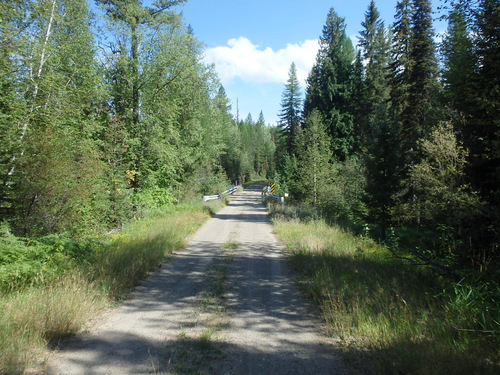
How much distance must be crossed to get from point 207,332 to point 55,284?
2946mm

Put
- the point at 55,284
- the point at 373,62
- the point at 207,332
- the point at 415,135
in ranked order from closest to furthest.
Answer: the point at 207,332, the point at 55,284, the point at 415,135, the point at 373,62

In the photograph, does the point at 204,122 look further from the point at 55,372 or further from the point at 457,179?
the point at 55,372

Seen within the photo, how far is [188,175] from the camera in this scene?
25812mm

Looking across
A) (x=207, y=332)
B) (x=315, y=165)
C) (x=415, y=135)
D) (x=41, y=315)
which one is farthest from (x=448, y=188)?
(x=315, y=165)

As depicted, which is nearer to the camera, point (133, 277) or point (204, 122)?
point (133, 277)

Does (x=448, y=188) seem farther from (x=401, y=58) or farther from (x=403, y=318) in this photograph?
(x=401, y=58)

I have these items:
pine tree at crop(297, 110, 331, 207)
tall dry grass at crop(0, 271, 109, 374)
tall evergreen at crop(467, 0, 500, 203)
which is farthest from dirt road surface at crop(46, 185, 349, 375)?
pine tree at crop(297, 110, 331, 207)

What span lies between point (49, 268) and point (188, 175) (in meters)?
20.5

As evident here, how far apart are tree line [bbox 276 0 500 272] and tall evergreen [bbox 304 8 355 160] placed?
12 centimetres

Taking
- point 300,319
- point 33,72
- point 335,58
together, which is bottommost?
point 300,319

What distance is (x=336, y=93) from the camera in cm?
3152

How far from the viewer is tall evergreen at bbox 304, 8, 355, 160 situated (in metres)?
30.8

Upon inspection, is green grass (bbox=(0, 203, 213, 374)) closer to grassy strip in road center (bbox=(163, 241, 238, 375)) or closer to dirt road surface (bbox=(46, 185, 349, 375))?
dirt road surface (bbox=(46, 185, 349, 375))

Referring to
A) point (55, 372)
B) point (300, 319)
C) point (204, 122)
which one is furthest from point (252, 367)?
point (204, 122)
